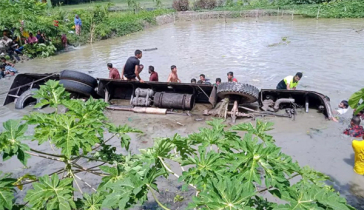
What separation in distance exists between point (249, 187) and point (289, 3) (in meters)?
39.3

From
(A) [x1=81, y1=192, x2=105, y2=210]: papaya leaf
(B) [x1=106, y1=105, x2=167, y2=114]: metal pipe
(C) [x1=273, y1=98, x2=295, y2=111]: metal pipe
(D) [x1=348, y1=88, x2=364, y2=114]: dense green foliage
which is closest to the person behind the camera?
(A) [x1=81, y1=192, x2=105, y2=210]: papaya leaf

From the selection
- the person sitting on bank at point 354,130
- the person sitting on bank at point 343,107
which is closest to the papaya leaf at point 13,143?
the person sitting on bank at point 354,130

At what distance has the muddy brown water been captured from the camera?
7207 mm

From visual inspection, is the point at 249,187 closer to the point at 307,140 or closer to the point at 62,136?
the point at 62,136

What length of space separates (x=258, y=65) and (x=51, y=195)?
1436 cm

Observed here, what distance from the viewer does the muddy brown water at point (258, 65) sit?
721cm

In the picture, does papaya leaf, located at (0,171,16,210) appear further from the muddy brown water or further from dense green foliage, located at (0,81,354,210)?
the muddy brown water

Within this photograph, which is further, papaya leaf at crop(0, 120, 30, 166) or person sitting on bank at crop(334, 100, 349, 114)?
person sitting on bank at crop(334, 100, 349, 114)

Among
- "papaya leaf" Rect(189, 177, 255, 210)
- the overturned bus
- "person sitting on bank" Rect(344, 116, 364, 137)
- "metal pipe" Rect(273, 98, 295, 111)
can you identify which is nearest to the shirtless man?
the overturned bus

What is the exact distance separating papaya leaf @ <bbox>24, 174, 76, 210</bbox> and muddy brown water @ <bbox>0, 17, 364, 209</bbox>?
2.99m

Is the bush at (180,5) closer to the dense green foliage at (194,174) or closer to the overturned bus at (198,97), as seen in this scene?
the overturned bus at (198,97)

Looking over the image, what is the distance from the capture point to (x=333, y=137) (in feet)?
26.7

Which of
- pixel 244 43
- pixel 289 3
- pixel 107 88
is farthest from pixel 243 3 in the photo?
pixel 107 88

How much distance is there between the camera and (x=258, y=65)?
51.9ft
